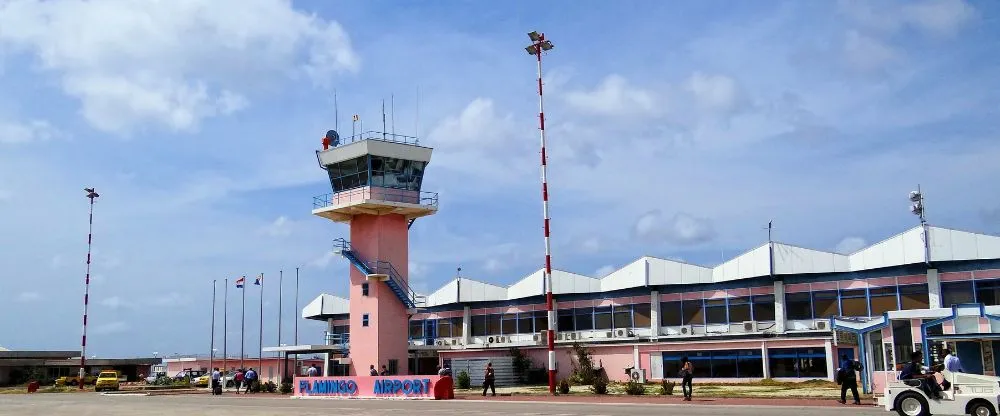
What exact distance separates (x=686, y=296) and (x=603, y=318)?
6.46m

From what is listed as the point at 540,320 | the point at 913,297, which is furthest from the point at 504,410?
the point at 540,320

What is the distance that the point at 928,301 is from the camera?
47.5 meters

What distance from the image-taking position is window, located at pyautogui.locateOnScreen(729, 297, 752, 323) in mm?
53750

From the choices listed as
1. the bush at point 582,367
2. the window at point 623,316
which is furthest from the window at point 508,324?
the bush at point 582,367

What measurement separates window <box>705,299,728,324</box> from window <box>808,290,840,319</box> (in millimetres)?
5400

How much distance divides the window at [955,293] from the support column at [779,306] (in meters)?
8.59

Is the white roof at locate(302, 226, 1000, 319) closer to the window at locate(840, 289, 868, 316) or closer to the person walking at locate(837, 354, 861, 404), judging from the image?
the window at locate(840, 289, 868, 316)

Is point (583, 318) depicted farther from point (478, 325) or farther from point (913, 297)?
point (913, 297)

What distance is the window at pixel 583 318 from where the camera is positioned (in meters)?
60.8

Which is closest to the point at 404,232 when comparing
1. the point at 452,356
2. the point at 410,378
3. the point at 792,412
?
the point at 452,356

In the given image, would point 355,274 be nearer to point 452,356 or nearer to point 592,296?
point 452,356

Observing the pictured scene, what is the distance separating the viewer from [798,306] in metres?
52.1

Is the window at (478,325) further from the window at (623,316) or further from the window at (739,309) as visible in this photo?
the window at (739,309)

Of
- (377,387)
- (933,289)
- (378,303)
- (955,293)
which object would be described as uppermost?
(378,303)
